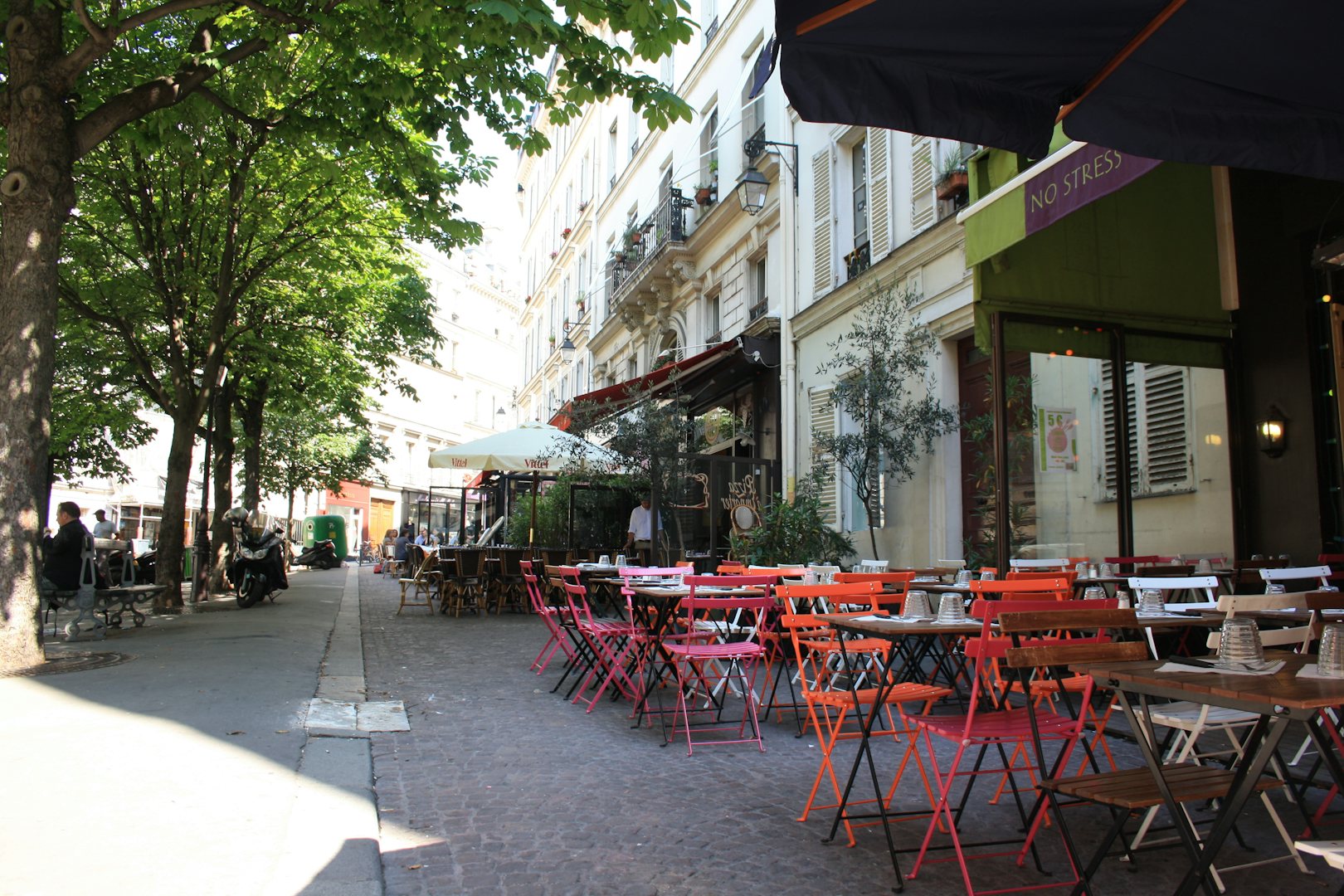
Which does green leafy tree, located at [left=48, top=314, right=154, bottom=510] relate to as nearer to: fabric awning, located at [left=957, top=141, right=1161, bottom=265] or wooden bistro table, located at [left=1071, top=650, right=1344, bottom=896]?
fabric awning, located at [left=957, top=141, right=1161, bottom=265]

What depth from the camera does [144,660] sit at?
24.6 feet

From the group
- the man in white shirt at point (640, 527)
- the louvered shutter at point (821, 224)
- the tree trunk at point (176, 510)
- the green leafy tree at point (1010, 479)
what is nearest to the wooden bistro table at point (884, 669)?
the green leafy tree at point (1010, 479)

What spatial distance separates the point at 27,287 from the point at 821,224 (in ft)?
31.4

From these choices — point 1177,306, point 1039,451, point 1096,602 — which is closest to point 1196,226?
point 1177,306

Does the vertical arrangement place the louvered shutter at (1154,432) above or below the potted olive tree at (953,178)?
below

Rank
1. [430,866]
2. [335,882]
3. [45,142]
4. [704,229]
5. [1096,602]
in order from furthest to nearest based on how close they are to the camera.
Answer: [704,229] < [45,142] < [1096,602] < [430,866] < [335,882]

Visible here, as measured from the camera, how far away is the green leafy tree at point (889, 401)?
33.1ft

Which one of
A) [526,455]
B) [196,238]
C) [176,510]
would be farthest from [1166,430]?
[196,238]

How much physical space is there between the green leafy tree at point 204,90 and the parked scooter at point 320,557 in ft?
75.1

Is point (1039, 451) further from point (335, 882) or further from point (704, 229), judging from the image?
point (704, 229)

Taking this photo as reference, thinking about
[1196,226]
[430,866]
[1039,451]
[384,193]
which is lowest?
[430,866]

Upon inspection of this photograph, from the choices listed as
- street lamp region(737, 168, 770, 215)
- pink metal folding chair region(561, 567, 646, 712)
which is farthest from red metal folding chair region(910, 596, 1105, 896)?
street lamp region(737, 168, 770, 215)

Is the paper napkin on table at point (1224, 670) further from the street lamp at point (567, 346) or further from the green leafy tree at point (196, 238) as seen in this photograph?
the street lamp at point (567, 346)

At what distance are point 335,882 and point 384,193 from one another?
8177 millimetres
